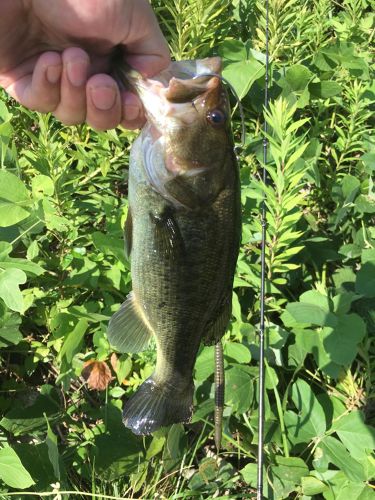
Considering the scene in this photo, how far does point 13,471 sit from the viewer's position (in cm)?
197

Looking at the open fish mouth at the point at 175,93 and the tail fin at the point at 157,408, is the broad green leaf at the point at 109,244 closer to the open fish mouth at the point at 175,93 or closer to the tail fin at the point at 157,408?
the tail fin at the point at 157,408

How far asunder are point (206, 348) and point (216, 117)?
131cm

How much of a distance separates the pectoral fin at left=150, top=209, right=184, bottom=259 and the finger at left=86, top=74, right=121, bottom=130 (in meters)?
0.47

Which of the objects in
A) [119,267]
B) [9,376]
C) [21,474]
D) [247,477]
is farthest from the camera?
[9,376]

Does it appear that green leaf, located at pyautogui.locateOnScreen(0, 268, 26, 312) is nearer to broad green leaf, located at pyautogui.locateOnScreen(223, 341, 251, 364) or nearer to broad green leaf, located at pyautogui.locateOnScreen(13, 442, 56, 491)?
broad green leaf, located at pyautogui.locateOnScreen(13, 442, 56, 491)

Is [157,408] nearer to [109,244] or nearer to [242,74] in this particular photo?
[109,244]

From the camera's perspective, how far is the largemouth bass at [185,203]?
1532 mm

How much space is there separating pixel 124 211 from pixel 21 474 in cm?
126

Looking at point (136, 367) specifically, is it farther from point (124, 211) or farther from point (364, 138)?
point (364, 138)

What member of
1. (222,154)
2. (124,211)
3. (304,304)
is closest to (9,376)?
(124,211)

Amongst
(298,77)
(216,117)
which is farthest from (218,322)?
(298,77)

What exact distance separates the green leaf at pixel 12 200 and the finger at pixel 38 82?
30 cm

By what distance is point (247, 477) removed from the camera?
2428mm

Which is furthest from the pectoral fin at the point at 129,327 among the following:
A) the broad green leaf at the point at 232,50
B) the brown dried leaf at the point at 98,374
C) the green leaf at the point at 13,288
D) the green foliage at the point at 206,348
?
the broad green leaf at the point at 232,50
